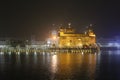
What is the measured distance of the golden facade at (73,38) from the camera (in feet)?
350

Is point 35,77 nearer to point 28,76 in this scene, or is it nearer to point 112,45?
point 28,76

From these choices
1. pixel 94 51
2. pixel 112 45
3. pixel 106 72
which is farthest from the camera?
pixel 112 45

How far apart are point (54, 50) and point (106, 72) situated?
52201mm

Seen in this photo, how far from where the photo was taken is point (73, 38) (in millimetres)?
108688

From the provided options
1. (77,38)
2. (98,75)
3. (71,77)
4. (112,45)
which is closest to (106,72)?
(98,75)

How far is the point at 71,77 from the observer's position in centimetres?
4391

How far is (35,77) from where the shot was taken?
145ft

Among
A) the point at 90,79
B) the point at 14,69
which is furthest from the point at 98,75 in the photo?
the point at 14,69

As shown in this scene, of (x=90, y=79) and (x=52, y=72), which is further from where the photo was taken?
(x=52, y=72)

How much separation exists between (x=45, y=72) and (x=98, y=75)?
6.11m

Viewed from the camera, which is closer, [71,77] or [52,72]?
[71,77]

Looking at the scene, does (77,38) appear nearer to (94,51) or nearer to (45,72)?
(94,51)

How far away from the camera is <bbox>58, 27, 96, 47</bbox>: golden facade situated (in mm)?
106794

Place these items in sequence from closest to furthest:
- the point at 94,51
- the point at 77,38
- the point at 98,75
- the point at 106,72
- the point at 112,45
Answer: the point at 98,75 → the point at 106,72 → the point at 94,51 → the point at 77,38 → the point at 112,45
